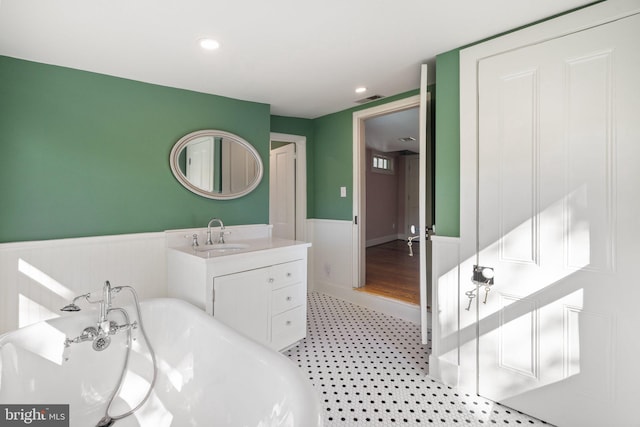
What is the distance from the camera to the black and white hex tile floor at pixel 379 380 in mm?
1799

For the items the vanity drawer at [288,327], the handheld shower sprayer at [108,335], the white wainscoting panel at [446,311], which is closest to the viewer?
the handheld shower sprayer at [108,335]

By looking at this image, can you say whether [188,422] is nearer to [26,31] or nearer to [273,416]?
[273,416]

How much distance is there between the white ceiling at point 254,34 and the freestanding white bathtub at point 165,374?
1.63m

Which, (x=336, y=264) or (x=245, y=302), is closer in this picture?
(x=245, y=302)

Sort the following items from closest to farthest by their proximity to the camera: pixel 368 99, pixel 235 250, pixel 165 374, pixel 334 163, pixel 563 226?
pixel 563 226, pixel 165 374, pixel 235 250, pixel 368 99, pixel 334 163

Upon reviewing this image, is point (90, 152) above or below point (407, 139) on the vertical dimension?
below

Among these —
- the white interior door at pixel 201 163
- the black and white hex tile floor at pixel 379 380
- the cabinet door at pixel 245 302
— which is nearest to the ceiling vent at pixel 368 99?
the white interior door at pixel 201 163

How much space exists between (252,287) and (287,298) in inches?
14.5

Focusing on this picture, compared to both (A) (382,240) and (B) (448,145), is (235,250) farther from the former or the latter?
(A) (382,240)

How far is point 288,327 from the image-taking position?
263cm

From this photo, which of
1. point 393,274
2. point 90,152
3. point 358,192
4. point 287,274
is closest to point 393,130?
point 358,192

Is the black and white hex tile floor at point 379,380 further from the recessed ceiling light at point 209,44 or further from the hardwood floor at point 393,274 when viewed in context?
the recessed ceiling light at point 209,44

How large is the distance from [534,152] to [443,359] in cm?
143

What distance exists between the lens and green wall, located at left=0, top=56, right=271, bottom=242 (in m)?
2.12
